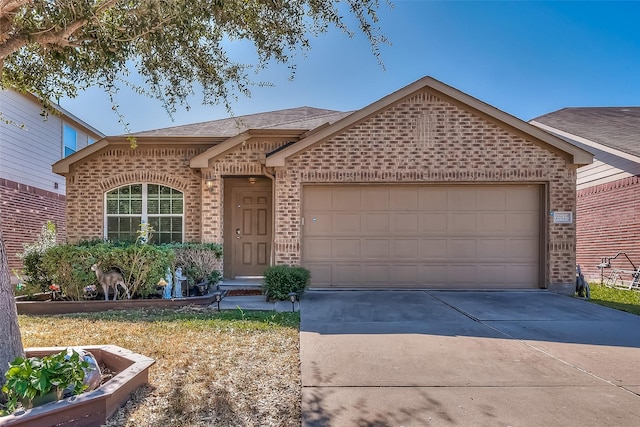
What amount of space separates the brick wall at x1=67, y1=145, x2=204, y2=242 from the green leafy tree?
387cm

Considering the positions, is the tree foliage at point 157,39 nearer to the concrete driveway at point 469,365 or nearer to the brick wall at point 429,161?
the brick wall at point 429,161

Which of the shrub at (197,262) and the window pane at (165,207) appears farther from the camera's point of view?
the window pane at (165,207)

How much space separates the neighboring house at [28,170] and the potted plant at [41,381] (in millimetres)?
9861

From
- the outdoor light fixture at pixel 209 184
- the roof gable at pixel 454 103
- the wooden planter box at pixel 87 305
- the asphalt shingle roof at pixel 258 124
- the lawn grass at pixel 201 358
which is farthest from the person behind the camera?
the asphalt shingle roof at pixel 258 124

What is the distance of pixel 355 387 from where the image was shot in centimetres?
346

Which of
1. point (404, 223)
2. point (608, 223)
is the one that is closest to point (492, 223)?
point (404, 223)

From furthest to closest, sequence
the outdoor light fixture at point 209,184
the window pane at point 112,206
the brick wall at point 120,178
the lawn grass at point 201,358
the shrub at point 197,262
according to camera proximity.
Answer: the window pane at point 112,206 → the brick wall at point 120,178 → the outdoor light fixture at point 209,184 → the shrub at point 197,262 → the lawn grass at point 201,358

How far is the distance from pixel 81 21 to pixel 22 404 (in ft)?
11.7

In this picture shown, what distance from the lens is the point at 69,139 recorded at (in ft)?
46.7

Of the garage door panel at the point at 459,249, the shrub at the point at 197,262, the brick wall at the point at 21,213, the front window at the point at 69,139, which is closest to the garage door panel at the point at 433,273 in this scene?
the garage door panel at the point at 459,249

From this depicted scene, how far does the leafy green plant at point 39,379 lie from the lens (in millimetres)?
2553

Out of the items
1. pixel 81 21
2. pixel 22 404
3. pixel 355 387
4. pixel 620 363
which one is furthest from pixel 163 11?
pixel 620 363

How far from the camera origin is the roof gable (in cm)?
835

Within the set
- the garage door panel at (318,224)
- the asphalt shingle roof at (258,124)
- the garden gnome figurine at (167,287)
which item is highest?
the asphalt shingle roof at (258,124)
